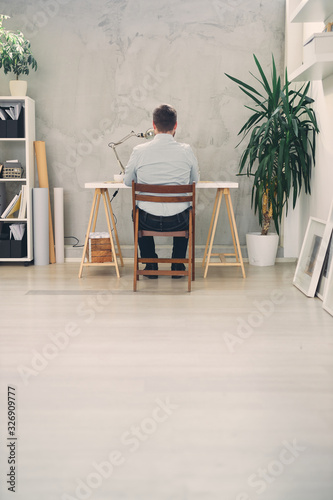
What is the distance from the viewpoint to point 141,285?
15.2ft

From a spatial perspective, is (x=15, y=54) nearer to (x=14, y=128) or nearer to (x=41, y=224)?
(x=14, y=128)

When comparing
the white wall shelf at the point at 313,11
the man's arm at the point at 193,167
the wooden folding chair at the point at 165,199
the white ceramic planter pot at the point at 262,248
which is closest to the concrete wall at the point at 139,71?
the white ceramic planter pot at the point at 262,248

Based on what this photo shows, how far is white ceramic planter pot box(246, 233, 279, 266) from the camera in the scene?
5.51 m

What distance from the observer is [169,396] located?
2289 millimetres

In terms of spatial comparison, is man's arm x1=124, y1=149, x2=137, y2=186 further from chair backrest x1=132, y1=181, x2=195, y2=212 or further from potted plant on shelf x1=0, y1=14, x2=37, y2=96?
potted plant on shelf x1=0, y1=14, x2=37, y2=96

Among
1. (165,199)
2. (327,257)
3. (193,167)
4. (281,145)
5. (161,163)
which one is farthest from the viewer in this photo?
(281,145)

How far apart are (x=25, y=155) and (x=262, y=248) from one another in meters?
2.60

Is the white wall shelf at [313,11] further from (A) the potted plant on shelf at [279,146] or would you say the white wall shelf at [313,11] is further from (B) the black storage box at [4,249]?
(B) the black storage box at [4,249]

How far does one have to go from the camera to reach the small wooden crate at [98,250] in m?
5.02

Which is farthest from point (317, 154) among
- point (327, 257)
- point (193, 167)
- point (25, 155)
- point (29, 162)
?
point (25, 155)

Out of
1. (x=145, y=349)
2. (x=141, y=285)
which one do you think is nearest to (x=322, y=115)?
(x=141, y=285)

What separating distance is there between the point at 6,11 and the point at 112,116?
1.48 meters

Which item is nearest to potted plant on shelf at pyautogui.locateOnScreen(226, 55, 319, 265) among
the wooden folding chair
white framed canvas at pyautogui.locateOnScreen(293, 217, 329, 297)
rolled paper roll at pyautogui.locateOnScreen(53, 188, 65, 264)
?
white framed canvas at pyautogui.locateOnScreen(293, 217, 329, 297)

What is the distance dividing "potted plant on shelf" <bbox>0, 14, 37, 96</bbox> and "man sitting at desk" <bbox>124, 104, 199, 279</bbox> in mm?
1629
